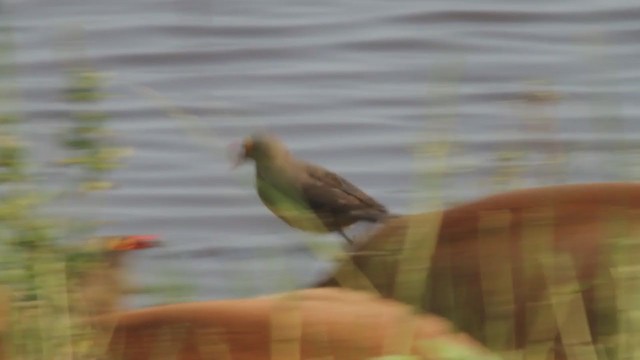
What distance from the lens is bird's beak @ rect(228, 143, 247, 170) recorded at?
602cm

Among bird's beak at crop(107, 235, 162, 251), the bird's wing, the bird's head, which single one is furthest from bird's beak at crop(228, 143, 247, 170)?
bird's beak at crop(107, 235, 162, 251)

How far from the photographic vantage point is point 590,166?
13.6ft

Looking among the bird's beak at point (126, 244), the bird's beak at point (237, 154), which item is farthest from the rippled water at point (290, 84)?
the bird's beak at point (126, 244)

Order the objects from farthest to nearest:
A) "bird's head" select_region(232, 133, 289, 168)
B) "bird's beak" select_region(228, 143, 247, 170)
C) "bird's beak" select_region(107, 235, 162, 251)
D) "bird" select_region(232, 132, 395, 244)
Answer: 1. "bird's beak" select_region(228, 143, 247, 170)
2. "bird's head" select_region(232, 133, 289, 168)
3. "bird" select_region(232, 132, 395, 244)
4. "bird's beak" select_region(107, 235, 162, 251)

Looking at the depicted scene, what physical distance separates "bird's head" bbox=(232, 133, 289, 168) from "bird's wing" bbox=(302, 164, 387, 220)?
14cm

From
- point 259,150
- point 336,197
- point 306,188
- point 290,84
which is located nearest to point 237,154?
point 259,150

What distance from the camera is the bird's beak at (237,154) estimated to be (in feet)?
19.8

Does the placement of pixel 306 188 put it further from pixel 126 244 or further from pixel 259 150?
pixel 126 244

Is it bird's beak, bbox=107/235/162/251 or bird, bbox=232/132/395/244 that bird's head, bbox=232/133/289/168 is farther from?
bird's beak, bbox=107/235/162/251

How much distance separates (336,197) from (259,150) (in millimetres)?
381

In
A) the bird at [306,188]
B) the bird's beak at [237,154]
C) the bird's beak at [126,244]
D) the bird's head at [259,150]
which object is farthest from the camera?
the bird's beak at [237,154]

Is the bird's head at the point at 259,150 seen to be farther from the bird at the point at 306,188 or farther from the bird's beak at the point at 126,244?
the bird's beak at the point at 126,244

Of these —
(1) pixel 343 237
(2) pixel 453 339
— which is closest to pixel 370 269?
(2) pixel 453 339

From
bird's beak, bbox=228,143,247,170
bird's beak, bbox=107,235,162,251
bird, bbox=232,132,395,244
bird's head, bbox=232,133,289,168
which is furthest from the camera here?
bird's beak, bbox=228,143,247,170
